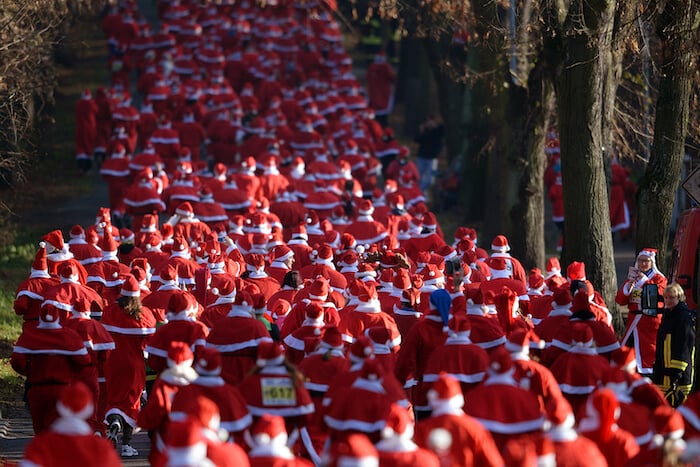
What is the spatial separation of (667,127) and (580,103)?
136 cm

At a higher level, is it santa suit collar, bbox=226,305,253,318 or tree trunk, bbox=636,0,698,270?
tree trunk, bbox=636,0,698,270

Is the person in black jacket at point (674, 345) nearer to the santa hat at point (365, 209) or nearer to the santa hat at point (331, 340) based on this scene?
the santa hat at point (331, 340)

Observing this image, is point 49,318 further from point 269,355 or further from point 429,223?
point 429,223

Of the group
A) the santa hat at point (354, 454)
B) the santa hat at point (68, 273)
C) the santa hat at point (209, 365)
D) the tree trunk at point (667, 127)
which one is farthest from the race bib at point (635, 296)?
the santa hat at point (354, 454)

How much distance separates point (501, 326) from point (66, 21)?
40.4 feet

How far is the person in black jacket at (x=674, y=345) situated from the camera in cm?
1363

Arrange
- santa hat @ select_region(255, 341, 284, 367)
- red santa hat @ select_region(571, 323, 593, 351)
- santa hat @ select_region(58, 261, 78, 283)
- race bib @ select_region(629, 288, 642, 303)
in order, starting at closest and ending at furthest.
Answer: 1. santa hat @ select_region(255, 341, 284, 367)
2. red santa hat @ select_region(571, 323, 593, 351)
3. santa hat @ select_region(58, 261, 78, 283)
4. race bib @ select_region(629, 288, 642, 303)

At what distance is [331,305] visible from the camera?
14047mm

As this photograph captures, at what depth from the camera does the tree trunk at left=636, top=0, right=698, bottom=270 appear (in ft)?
51.1

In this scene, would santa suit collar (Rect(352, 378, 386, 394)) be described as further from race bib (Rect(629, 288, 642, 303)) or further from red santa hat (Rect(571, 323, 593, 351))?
race bib (Rect(629, 288, 642, 303))

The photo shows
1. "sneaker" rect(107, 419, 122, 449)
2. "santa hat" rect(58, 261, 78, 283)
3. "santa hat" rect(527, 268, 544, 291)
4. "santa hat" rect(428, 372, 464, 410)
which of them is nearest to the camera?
"santa hat" rect(428, 372, 464, 410)

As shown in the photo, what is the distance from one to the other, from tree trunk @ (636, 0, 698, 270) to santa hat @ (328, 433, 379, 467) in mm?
8547

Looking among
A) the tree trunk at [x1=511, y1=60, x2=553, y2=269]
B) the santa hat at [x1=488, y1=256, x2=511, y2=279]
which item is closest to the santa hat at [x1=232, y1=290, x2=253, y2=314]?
the santa hat at [x1=488, y1=256, x2=511, y2=279]

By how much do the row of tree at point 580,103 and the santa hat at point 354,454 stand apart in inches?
337
